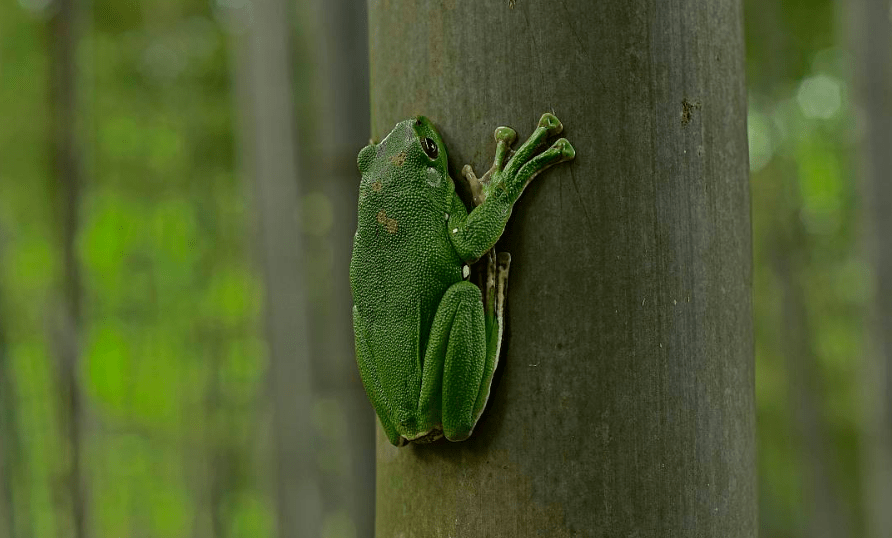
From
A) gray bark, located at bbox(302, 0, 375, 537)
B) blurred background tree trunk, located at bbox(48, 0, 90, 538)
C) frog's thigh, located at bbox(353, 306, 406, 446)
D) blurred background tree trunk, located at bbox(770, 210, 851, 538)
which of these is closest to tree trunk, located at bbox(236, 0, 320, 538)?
gray bark, located at bbox(302, 0, 375, 537)

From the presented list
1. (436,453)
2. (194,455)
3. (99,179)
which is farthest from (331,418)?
(194,455)

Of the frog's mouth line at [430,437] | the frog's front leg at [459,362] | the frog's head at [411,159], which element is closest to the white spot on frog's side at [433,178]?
the frog's head at [411,159]

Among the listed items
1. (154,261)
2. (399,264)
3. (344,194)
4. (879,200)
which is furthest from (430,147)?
(154,261)

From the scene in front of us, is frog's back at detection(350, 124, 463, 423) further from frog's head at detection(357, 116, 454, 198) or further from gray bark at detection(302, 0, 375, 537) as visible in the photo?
gray bark at detection(302, 0, 375, 537)

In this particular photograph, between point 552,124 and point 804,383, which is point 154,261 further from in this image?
point 552,124

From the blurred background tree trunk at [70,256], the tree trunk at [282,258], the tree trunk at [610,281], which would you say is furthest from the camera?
the tree trunk at [282,258]

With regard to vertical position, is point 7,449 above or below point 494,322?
below

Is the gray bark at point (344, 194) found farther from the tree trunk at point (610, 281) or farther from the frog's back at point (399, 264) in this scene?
the tree trunk at point (610, 281)
